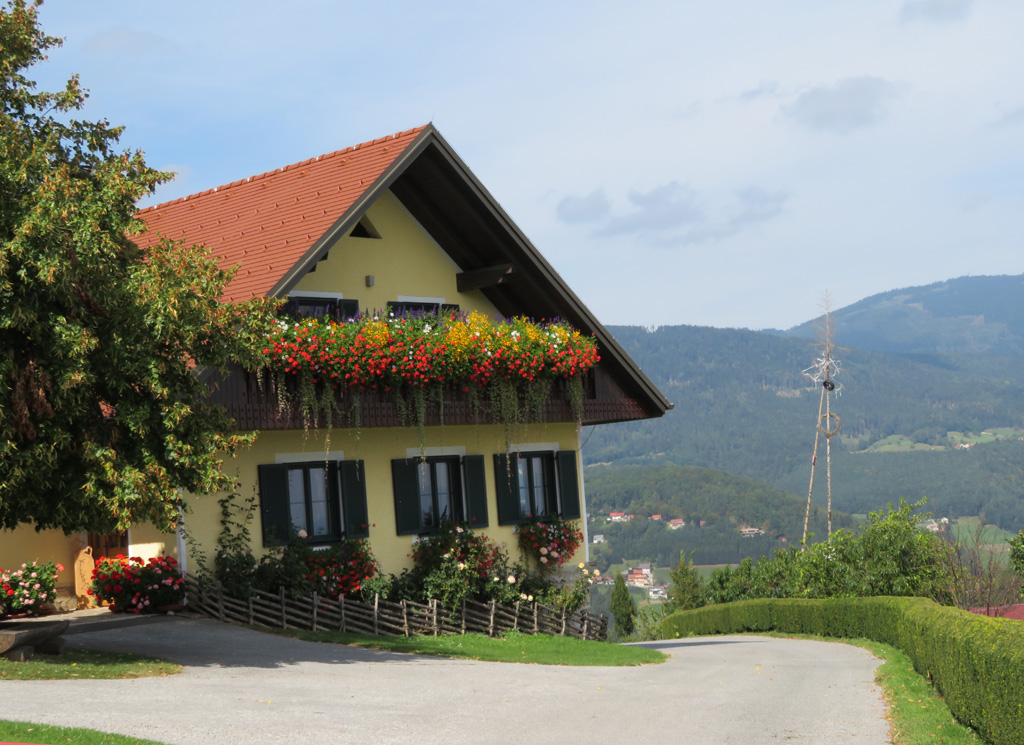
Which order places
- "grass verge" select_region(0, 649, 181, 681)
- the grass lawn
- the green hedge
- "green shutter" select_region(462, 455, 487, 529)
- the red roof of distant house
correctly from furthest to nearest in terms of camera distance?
the red roof of distant house < "green shutter" select_region(462, 455, 487, 529) < "grass verge" select_region(0, 649, 181, 681) < the green hedge < the grass lawn

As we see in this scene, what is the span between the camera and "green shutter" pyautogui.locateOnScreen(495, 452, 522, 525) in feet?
75.4

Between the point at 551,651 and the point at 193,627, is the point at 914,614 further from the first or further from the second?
the point at 193,627

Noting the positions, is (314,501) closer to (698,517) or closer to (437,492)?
(437,492)

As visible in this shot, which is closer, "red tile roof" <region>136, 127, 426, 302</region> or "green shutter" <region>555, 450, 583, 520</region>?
"red tile roof" <region>136, 127, 426, 302</region>

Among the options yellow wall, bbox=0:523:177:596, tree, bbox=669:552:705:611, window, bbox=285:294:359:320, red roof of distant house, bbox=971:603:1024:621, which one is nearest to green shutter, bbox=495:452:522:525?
window, bbox=285:294:359:320

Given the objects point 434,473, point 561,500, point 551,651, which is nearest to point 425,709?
point 551,651

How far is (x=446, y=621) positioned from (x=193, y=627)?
4.92 metres

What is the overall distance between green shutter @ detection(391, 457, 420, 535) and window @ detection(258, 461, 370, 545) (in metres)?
0.71

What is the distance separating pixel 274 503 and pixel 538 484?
6.14m

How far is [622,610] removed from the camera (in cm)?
6738

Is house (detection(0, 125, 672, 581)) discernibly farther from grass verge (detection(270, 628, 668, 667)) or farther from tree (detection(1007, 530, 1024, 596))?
tree (detection(1007, 530, 1024, 596))

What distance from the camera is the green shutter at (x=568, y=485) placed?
24062mm

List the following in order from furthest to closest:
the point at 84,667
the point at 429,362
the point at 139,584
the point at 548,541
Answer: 1. the point at 548,541
2. the point at 429,362
3. the point at 139,584
4. the point at 84,667

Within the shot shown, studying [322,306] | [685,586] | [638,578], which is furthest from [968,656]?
[638,578]
